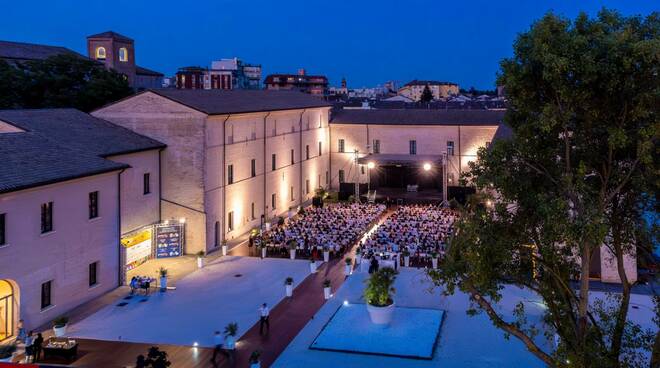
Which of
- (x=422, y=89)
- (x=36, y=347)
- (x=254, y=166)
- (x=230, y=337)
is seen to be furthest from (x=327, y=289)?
(x=422, y=89)

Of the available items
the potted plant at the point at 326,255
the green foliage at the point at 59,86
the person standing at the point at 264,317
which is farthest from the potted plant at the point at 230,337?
the green foliage at the point at 59,86

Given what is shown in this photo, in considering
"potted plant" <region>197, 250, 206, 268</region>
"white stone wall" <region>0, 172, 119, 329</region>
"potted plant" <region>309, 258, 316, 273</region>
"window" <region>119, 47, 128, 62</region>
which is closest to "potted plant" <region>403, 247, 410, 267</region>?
"potted plant" <region>309, 258, 316, 273</region>

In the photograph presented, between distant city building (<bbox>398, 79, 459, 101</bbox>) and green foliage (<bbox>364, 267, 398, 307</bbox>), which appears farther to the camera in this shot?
distant city building (<bbox>398, 79, 459, 101</bbox>)

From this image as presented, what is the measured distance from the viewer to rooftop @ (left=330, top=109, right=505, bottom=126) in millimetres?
50781

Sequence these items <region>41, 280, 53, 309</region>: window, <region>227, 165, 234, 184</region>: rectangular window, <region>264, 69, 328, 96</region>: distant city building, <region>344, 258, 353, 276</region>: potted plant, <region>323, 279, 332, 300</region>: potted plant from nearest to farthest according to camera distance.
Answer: <region>41, 280, 53, 309</region>: window < <region>323, 279, 332, 300</region>: potted plant < <region>344, 258, 353, 276</region>: potted plant < <region>227, 165, 234, 184</region>: rectangular window < <region>264, 69, 328, 96</region>: distant city building

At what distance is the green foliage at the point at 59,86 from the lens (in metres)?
44.6

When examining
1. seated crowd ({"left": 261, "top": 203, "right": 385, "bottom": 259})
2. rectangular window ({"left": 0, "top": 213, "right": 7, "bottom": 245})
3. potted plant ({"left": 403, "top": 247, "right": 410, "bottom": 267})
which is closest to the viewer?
rectangular window ({"left": 0, "top": 213, "right": 7, "bottom": 245})

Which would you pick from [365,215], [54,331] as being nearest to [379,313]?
[54,331]

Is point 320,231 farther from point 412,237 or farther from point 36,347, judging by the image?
point 36,347

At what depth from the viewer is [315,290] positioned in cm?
2542

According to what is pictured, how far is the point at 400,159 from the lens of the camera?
50.7 metres

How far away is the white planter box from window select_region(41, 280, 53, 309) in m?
11.4

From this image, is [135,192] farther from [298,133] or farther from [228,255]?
[298,133]

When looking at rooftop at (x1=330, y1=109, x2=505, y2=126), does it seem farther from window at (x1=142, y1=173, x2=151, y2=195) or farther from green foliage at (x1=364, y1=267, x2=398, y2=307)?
green foliage at (x1=364, y1=267, x2=398, y2=307)
